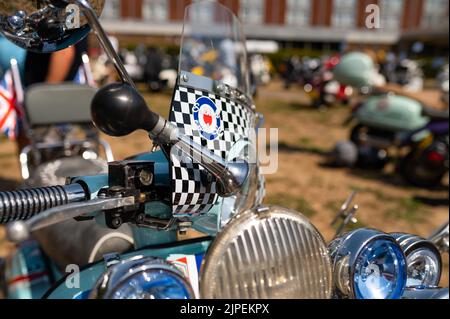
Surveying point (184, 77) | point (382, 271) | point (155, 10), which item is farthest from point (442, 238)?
point (155, 10)

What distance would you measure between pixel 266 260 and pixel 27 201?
19.6 inches

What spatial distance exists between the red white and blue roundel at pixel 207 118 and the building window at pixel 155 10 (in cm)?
3674

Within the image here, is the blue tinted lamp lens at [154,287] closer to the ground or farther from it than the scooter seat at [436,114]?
farther from it

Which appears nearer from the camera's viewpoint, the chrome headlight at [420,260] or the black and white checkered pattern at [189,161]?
the black and white checkered pattern at [189,161]

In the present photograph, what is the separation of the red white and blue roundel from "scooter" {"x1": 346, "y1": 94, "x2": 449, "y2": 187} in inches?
163

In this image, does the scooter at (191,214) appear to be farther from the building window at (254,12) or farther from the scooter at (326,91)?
the building window at (254,12)

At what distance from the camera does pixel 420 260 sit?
121 cm

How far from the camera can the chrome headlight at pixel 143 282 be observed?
31.0 inches

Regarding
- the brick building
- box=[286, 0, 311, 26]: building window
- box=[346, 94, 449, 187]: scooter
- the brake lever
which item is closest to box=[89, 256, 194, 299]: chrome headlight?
the brake lever

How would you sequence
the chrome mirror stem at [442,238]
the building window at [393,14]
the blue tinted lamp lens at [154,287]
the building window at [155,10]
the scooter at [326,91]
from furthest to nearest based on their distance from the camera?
the building window at [393,14] < the building window at [155,10] < the scooter at [326,91] < the chrome mirror stem at [442,238] < the blue tinted lamp lens at [154,287]

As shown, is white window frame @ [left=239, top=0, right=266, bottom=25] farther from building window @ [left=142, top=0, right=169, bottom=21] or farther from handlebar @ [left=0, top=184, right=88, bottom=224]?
handlebar @ [left=0, top=184, right=88, bottom=224]

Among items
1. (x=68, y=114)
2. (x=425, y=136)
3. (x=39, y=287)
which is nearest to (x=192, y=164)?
(x=39, y=287)

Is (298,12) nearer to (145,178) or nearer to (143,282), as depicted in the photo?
(145,178)

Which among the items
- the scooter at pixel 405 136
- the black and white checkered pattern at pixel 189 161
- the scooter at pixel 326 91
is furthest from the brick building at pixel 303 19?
the black and white checkered pattern at pixel 189 161
